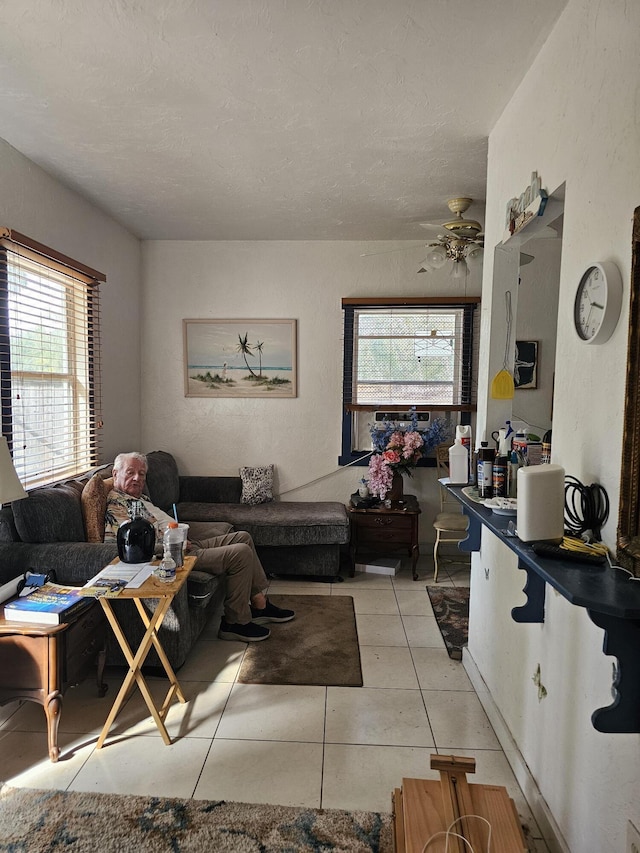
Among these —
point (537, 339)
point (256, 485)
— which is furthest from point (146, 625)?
point (537, 339)

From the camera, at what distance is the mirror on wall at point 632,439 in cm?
134

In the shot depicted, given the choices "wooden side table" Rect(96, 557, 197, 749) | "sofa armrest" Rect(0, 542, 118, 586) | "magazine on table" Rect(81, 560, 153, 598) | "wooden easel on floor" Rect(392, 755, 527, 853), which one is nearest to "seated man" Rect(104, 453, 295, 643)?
"sofa armrest" Rect(0, 542, 118, 586)

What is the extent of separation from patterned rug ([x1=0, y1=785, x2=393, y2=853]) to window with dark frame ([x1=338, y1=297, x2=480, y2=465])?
10.9 ft

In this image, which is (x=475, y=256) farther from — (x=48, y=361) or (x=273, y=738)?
(x=273, y=738)

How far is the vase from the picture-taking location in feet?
14.8

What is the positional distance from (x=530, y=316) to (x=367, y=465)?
6.05 ft

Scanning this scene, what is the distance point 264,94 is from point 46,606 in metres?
2.39

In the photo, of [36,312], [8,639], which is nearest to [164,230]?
[36,312]

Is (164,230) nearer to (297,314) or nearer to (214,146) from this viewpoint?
(297,314)

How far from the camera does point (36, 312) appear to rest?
3.26 meters

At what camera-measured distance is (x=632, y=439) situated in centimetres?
135

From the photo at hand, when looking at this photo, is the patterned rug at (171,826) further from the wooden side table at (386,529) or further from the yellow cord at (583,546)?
the wooden side table at (386,529)

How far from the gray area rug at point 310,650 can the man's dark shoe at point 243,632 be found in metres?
0.04

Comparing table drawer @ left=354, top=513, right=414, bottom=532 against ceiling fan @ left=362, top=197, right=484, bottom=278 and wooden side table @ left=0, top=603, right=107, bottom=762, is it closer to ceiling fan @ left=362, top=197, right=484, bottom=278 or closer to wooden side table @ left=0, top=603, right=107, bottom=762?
ceiling fan @ left=362, top=197, right=484, bottom=278
